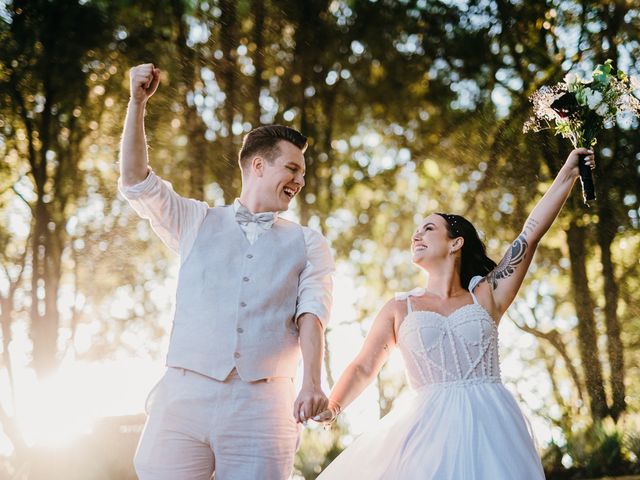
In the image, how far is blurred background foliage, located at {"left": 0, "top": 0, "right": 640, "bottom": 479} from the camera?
18.1 ft

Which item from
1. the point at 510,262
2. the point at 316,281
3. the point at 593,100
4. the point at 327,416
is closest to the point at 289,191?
the point at 316,281

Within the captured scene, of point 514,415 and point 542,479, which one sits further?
point 514,415

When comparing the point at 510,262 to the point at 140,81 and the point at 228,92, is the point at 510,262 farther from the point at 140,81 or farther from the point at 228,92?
the point at 228,92

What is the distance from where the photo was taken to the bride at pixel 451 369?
6.93ft

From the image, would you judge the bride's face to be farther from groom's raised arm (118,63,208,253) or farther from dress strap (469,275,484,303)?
groom's raised arm (118,63,208,253)

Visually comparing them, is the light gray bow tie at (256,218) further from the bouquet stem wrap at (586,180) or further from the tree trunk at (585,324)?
the tree trunk at (585,324)

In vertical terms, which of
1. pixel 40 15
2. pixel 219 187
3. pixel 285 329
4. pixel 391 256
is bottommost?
pixel 285 329

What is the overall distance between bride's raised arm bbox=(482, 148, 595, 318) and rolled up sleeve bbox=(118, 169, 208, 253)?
41.6 inches

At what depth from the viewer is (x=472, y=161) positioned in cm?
595

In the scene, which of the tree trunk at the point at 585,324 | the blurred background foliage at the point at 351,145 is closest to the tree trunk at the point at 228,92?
the blurred background foliage at the point at 351,145

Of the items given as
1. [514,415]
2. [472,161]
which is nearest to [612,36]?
[472,161]

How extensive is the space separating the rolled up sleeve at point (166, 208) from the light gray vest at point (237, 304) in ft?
0.13

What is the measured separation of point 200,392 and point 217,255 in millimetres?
371

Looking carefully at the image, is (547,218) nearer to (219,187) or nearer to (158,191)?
(158,191)
